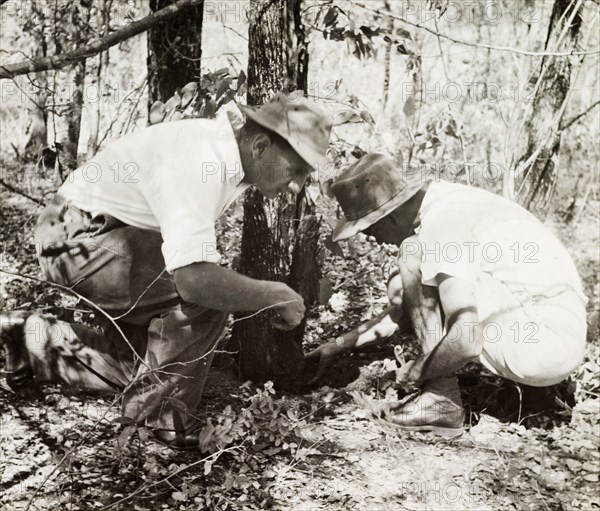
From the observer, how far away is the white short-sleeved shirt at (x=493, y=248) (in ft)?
10.3

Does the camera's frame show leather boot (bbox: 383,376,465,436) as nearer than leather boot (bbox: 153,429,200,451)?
No

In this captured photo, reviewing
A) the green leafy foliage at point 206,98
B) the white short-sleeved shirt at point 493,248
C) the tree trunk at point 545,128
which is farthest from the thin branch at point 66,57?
the tree trunk at point 545,128

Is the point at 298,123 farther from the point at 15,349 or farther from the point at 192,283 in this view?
the point at 15,349

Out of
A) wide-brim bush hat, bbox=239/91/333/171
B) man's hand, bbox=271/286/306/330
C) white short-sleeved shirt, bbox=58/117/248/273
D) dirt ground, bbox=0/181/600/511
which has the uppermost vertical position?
wide-brim bush hat, bbox=239/91/333/171

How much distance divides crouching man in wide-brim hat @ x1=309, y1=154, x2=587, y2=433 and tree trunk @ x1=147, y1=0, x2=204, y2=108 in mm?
1764

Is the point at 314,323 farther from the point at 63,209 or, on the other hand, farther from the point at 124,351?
the point at 63,209

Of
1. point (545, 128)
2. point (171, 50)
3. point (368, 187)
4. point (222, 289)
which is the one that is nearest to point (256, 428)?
point (222, 289)

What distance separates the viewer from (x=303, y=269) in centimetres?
381

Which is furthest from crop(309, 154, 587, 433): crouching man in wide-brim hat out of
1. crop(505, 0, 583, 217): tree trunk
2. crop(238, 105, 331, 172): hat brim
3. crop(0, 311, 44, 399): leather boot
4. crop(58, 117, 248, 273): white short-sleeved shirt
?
crop(505, 0, 583, 217): tree trunk

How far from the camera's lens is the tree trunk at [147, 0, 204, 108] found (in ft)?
14.9

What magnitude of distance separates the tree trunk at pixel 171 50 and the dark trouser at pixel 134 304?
6.16ft

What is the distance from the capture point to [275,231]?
363 centimetres

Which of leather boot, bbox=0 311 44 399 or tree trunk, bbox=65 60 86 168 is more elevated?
tree trunk, bbox=65 60 86 168

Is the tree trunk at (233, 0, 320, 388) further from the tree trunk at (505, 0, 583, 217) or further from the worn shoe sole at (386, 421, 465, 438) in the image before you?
the tree trunk at (505, 0, 583, 217)
